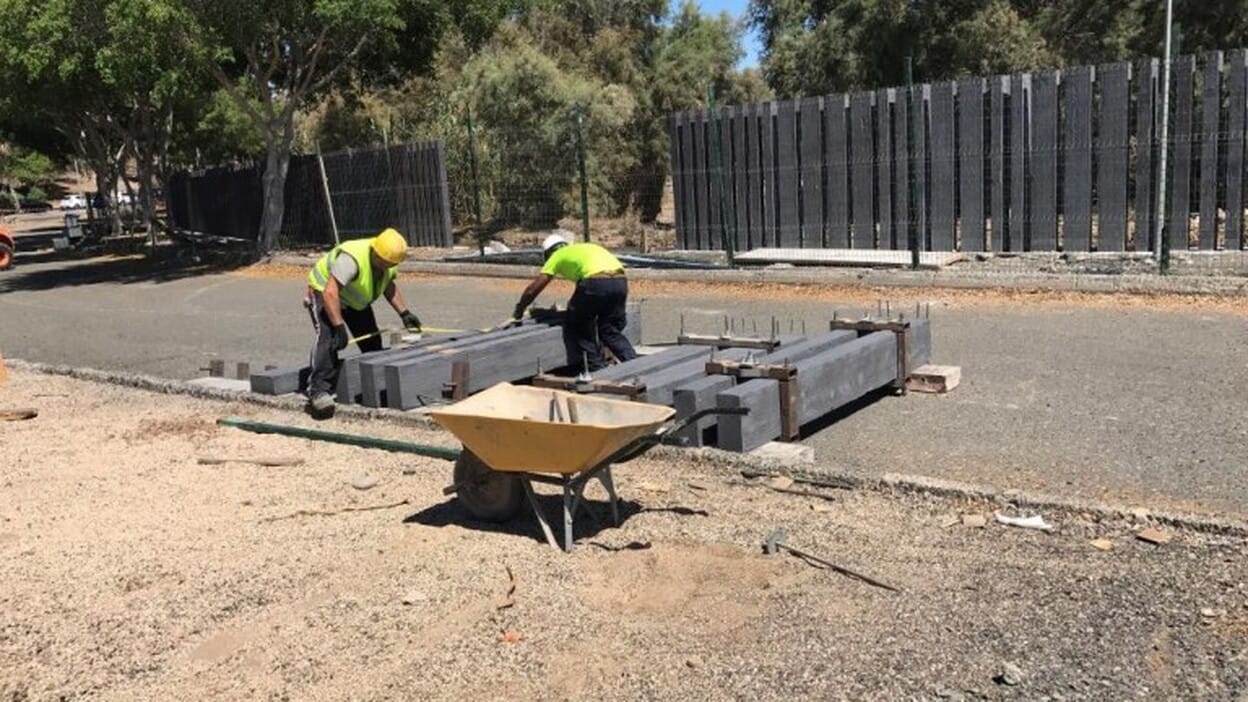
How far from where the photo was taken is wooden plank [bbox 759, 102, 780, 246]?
16.9m

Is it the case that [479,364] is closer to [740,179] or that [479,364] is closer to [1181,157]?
[1181,157]

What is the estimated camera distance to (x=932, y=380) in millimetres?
8070

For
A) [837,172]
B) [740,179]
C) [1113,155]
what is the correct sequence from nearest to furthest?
[1113,155]
[837,172]
[740,179]

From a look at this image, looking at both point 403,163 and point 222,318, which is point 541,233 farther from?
point 222,318

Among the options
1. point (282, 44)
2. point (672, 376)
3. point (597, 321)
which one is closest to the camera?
point (672, 376)

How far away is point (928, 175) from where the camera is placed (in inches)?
597

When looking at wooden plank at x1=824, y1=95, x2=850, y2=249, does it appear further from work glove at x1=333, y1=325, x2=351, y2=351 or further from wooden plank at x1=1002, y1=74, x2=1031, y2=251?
work glove at x1=333, y1=325, x2=351, y2=351

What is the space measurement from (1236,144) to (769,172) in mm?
6474

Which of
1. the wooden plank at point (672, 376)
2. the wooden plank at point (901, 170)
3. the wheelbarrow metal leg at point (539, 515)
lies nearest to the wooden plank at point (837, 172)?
the wooden plank at point (901, 170)

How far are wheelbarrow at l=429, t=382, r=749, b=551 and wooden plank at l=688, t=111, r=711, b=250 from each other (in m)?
12.5

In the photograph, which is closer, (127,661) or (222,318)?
(127,661)

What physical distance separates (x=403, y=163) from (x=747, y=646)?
1958 centimetres

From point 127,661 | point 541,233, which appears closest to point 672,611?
point 127,661

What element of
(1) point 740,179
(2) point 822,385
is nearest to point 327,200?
(1) point 740,179
